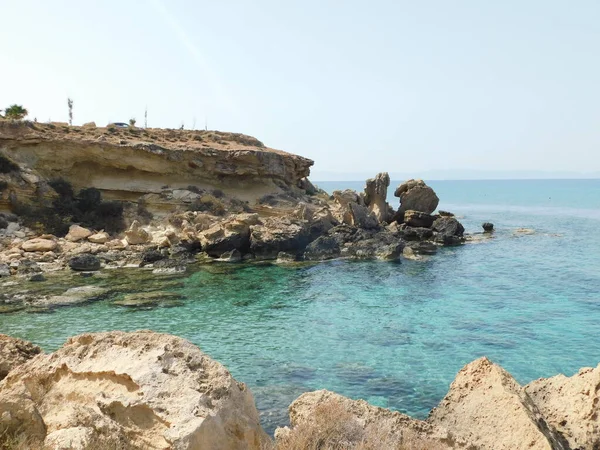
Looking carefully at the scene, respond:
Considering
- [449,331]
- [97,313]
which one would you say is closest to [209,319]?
[97,313]

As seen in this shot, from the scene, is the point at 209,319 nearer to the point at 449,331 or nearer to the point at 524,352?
the point at 449,331

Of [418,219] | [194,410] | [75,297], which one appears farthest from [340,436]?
[418,219]

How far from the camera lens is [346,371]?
485 inches

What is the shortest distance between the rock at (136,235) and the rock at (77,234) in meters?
2.36

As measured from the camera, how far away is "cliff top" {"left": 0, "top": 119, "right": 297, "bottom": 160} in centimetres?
3362

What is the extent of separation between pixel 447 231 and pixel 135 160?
75.0ft

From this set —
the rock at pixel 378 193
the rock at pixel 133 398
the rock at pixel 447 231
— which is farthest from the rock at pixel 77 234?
the rock at pixel 133 398

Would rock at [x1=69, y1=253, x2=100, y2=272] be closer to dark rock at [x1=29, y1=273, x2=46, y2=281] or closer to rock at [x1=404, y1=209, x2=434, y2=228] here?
dark rock at [x1=29, y1=273, x2=46, y2=281]

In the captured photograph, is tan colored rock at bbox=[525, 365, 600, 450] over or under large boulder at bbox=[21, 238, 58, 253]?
over

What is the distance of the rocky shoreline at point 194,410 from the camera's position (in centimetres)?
467

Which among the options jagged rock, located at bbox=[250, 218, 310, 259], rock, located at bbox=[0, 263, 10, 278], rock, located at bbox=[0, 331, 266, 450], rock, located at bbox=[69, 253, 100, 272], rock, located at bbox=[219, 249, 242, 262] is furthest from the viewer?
jagged rock, located at bbox=[250, 218, 310, 259]

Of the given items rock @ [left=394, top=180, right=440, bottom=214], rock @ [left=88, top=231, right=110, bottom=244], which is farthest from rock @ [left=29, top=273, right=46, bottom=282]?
rock @ [left=394, top=180, right=440, bottom=214]

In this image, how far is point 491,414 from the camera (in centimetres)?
666

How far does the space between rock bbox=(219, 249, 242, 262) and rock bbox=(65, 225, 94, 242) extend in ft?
27.6
